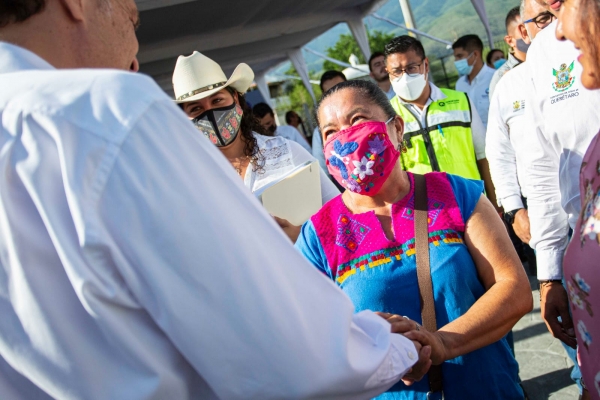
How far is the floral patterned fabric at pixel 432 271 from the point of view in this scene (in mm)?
1892

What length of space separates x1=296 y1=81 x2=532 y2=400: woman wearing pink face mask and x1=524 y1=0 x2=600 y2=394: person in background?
0.41 meters

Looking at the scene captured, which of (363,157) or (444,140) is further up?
(363,157)

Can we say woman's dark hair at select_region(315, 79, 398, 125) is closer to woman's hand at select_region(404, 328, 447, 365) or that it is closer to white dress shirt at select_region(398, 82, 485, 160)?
woman's hand at select_region(404, 328, 447, 365)

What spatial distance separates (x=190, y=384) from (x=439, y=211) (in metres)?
1.18

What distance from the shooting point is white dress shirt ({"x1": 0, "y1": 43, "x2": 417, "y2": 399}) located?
0.95 m

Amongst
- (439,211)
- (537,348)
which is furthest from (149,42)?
(439,211)

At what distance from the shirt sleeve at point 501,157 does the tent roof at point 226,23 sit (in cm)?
931

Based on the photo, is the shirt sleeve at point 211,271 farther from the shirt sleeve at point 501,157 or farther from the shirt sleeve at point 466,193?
the shirt sleeve at point 501,157

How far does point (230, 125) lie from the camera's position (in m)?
3.41

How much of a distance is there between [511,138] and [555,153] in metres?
1.16

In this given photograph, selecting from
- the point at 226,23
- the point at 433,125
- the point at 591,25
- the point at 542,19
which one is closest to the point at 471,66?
the point at 433,125

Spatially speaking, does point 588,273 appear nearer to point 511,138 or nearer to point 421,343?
point 421,343

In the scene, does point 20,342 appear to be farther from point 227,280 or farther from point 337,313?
point 337,313


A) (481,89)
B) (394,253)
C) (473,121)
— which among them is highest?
(481,89)
